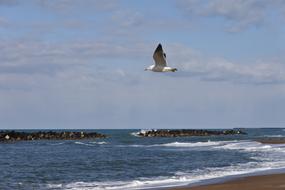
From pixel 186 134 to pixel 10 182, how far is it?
8042 centimetres

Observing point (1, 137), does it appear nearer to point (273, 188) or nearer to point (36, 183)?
point (36, 183)

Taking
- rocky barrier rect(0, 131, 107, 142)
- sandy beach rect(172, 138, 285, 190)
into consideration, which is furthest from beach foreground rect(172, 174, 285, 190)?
rocky barrier rect(0, 131, 107, 142)

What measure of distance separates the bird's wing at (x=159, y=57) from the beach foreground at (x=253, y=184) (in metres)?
4.30

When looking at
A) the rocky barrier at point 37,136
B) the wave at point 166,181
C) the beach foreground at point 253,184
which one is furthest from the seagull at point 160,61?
the rocky barrier at point 37,136

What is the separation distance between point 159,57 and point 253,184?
5546mm

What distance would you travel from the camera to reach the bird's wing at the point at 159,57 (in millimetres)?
14879

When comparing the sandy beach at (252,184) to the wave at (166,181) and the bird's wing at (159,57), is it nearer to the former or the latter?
the wave at (166,181)

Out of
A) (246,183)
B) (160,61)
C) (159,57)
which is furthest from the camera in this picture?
(246,183)

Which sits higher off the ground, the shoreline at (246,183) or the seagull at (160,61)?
the seagull at (160,61)

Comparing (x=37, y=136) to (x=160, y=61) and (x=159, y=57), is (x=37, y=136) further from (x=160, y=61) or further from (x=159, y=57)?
(x=159, y=57)

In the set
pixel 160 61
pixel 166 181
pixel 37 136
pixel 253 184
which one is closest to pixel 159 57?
pixel 160 61

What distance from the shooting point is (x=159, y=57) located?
15.3m

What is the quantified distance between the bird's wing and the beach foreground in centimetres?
430

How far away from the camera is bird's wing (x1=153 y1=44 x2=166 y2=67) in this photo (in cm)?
1488
